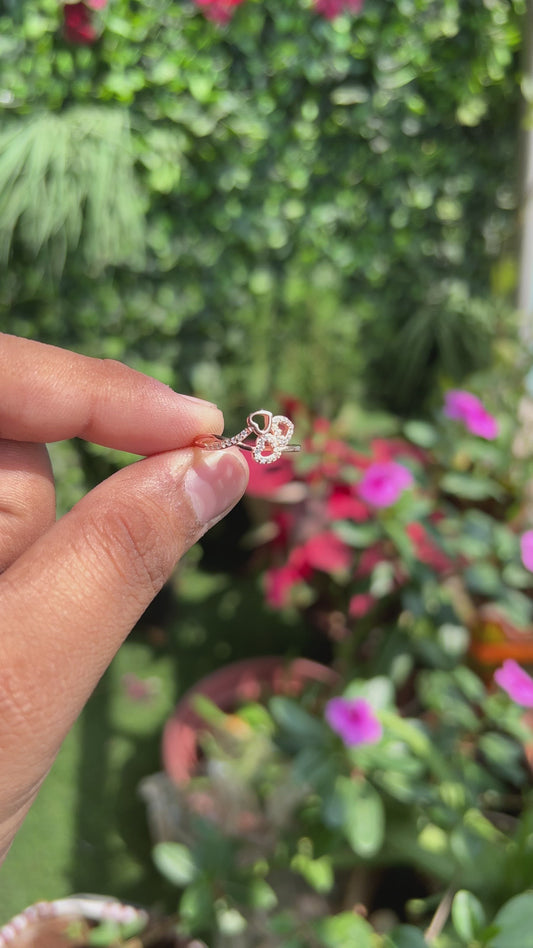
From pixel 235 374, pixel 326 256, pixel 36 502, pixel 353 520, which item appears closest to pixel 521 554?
pixel 353 520

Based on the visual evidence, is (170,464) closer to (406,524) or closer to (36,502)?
(36,502)

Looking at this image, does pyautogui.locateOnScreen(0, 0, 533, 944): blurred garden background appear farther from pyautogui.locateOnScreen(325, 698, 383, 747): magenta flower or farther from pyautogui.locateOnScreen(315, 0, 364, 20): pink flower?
pyautogui.locateOnScreen(325, 698, 383, 747): magenta flower

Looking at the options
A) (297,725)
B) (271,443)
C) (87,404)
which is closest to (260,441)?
(271,443)

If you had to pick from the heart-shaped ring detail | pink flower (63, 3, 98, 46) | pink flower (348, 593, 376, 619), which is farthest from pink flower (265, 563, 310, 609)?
pink flower (63, 3, 98, 46)

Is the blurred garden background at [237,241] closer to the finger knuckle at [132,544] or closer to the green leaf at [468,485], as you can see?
the green leaf at [468,485]

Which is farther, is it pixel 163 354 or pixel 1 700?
pixel 163 354

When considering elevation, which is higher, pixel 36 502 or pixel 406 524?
pixel 36 502

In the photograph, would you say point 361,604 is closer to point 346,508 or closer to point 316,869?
point 346,508
